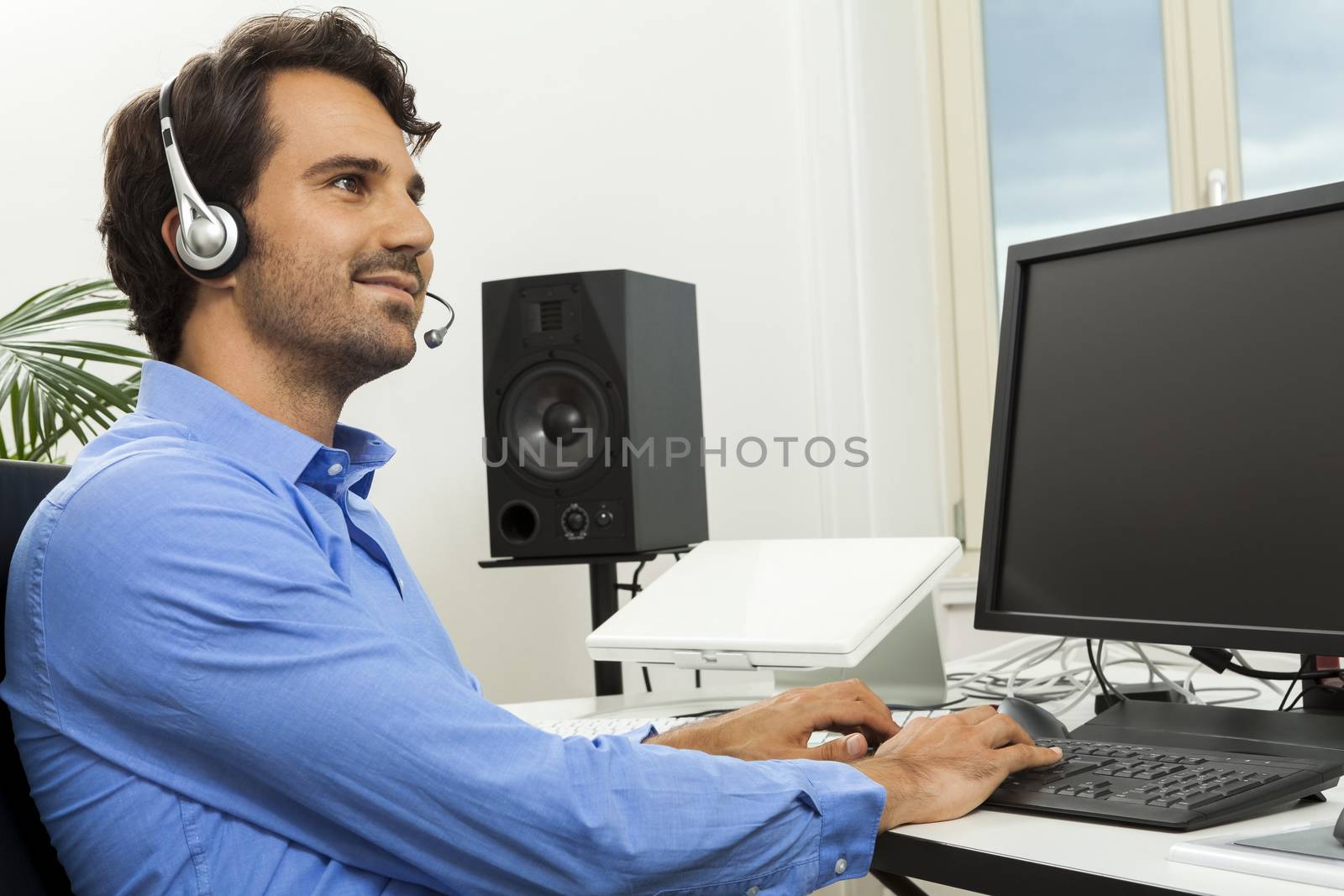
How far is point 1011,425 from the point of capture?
1213 millimetres

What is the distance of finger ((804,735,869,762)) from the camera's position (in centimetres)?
103

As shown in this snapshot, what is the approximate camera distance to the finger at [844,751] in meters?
1.03

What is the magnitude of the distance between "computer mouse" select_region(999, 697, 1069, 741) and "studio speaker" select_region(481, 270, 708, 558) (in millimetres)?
893

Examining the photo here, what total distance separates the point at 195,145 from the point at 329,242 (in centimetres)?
15

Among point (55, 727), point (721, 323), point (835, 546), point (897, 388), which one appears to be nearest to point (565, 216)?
point (721, 323)

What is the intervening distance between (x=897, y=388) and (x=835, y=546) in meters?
1.29

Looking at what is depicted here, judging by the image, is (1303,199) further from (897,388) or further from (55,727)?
(897,388)

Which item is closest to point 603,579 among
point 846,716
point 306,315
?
point 846,716

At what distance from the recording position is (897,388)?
8.92ft

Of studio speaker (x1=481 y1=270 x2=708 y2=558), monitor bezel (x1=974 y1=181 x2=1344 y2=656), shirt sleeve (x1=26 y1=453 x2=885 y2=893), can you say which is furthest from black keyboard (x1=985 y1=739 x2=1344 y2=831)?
studio speaker (x1=481 y1=270 x2=708 y2=558)

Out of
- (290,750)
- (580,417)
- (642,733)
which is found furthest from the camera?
(580,417)

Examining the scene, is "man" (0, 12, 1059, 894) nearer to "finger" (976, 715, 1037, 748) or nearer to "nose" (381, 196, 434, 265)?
"finger" (976, 715, 1037, 748)

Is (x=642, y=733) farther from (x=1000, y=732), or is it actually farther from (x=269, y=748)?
(x=269, y=748)

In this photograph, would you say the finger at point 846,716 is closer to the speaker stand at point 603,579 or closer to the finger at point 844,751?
the finger at point 844,751
